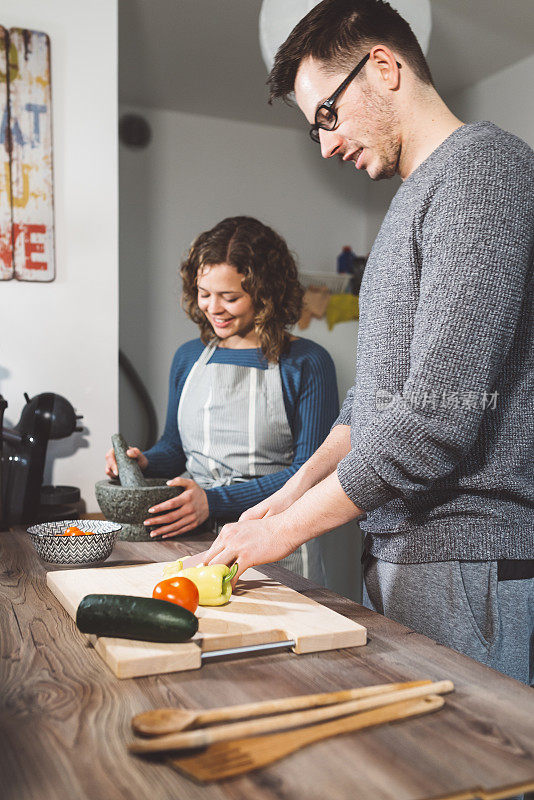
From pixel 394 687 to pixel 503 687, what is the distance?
14cm

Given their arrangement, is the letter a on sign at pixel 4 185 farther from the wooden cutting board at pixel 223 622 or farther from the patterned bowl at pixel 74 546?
the wooden cutting board at pixel 223 622

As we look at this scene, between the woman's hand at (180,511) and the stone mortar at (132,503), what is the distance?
0.01 metres

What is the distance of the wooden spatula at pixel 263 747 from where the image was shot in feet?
2.06

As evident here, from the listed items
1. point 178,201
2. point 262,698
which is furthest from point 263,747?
point 178,201

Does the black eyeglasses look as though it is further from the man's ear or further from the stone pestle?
the stone pestle

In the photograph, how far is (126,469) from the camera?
5.36 feet

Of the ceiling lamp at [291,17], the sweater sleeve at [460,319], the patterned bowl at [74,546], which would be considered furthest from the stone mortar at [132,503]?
the ceiling lamp at [291,17]

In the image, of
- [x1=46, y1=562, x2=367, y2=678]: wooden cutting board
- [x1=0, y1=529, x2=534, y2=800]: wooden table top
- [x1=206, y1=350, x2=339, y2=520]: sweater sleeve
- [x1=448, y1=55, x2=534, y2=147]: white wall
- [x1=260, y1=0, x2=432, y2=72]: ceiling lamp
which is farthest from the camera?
[x1=448, y1=55, x2=534, y2=147]: white wall

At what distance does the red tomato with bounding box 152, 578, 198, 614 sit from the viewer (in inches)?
38.3

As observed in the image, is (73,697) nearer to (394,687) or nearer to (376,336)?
(394,687)

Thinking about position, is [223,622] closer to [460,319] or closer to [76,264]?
[460,319]

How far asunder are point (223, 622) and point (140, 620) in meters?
0.14

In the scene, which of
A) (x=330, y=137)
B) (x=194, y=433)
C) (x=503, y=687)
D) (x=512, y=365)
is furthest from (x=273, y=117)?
(x=503, y=687)

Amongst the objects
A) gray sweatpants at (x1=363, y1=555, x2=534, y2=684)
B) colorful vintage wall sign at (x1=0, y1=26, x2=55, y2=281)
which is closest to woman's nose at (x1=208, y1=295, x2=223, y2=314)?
colorful vintage wall sign at (x1=0, y1=26, x2=55, y2=281)
